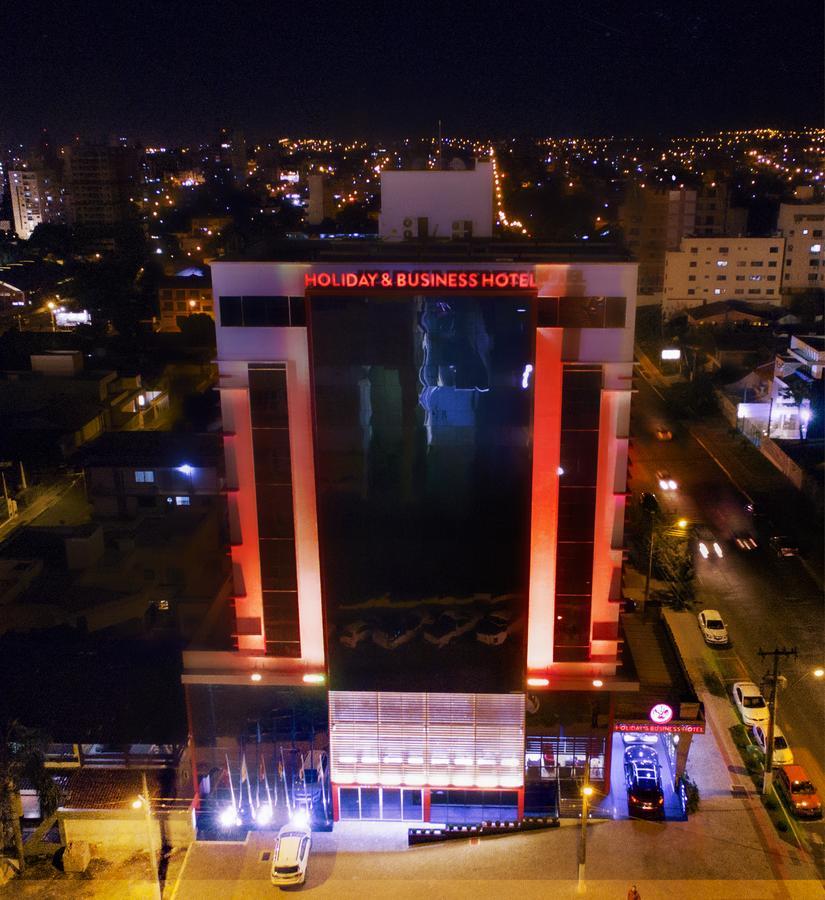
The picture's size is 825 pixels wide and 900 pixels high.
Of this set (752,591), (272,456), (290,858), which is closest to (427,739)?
(290,858)

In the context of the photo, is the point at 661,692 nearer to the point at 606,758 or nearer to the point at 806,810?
the point at 606,758

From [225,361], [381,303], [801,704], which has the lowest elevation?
[801,704]

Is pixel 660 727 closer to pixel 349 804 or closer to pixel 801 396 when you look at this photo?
pixel 349 804

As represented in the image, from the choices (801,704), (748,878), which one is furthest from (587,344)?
(801,704)

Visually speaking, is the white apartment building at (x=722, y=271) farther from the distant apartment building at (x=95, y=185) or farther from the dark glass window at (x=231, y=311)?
the distant apartment building at (x=95, y=185)

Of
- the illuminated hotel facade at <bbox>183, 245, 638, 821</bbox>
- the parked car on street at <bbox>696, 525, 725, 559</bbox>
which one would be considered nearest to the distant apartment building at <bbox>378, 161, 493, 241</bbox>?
the illuminated hotel facade at <bbox>183, 245, 638, 821</bbox>

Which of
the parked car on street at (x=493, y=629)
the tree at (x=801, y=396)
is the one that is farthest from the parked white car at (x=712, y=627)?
the tree at (x=801, y=396)

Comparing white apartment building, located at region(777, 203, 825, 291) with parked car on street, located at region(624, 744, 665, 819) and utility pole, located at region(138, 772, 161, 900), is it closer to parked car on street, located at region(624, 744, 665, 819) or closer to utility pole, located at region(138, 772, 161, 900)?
parked car on street, located at region(624, 744, 665, 819)
